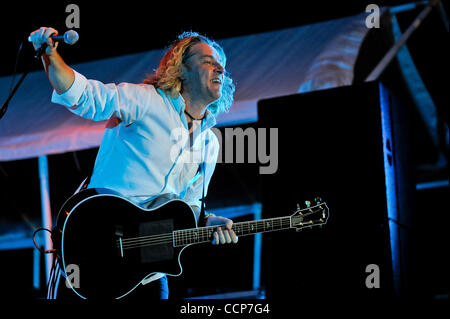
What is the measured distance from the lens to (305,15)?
5.55 m

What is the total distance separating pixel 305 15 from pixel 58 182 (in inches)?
148

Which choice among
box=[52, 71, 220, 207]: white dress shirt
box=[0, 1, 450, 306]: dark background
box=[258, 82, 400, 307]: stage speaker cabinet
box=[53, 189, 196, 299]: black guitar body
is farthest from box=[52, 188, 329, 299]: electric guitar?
box=[0, 1, 450, 306]: dark background

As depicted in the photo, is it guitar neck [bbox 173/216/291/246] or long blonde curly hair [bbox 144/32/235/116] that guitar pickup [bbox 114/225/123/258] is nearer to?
guitar neck [bbox 173/216/291/246]

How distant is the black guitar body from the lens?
8.07ft

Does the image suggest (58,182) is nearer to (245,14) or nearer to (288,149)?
(245,14)

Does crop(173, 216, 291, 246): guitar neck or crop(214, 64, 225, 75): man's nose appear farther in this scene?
crop(214, 64, 225, 75): man's nose

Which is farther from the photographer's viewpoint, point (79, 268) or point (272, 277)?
point (272, 277)

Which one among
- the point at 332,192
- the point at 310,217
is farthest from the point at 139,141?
the point at 332,192

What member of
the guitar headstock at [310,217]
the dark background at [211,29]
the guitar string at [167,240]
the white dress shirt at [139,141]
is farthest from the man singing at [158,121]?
the dark background at [211,29]

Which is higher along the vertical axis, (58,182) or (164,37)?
(164,37)

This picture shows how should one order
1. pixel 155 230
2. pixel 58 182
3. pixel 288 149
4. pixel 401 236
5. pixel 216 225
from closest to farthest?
pixel 155 230, pixel 216 225, pixel 401 236, pixel 288 149, pixel 58 182

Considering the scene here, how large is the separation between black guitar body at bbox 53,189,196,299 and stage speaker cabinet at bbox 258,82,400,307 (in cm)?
115

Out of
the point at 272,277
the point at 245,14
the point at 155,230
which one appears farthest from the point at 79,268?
the point at 245,14

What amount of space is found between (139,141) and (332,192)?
5.01 feet
